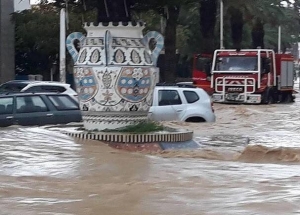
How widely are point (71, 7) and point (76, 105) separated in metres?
2.21

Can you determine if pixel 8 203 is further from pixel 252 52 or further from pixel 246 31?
pixel 246 31

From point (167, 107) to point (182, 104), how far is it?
2.37 ft

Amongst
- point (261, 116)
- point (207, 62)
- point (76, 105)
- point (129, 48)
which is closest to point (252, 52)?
point (207, 62)

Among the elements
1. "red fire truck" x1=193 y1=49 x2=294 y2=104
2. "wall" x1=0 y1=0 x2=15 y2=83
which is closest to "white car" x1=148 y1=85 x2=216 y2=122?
"red fire truck" x1=193 y1=49 x2=294 y2=104

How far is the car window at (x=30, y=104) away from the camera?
1702 cm

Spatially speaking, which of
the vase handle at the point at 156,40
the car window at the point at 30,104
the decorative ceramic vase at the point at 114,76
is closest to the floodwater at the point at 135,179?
the decorative ceramic vase at the point at 114,76

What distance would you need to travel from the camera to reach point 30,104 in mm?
17219

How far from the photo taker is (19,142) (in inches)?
500

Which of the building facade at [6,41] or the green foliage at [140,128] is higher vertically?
the building facade at [6,41]

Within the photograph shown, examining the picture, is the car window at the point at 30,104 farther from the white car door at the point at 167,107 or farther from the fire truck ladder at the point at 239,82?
the fire truck ladder at the point at 239,82

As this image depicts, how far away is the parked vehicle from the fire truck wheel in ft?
61.3

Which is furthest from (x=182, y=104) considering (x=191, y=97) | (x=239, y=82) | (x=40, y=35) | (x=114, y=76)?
(x=40, y=35)

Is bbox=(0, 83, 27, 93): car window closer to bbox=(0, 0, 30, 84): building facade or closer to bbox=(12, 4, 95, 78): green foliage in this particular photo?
bbox=(12, 4, 95, 78): green foliage

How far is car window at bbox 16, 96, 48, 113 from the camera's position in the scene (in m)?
17.0
